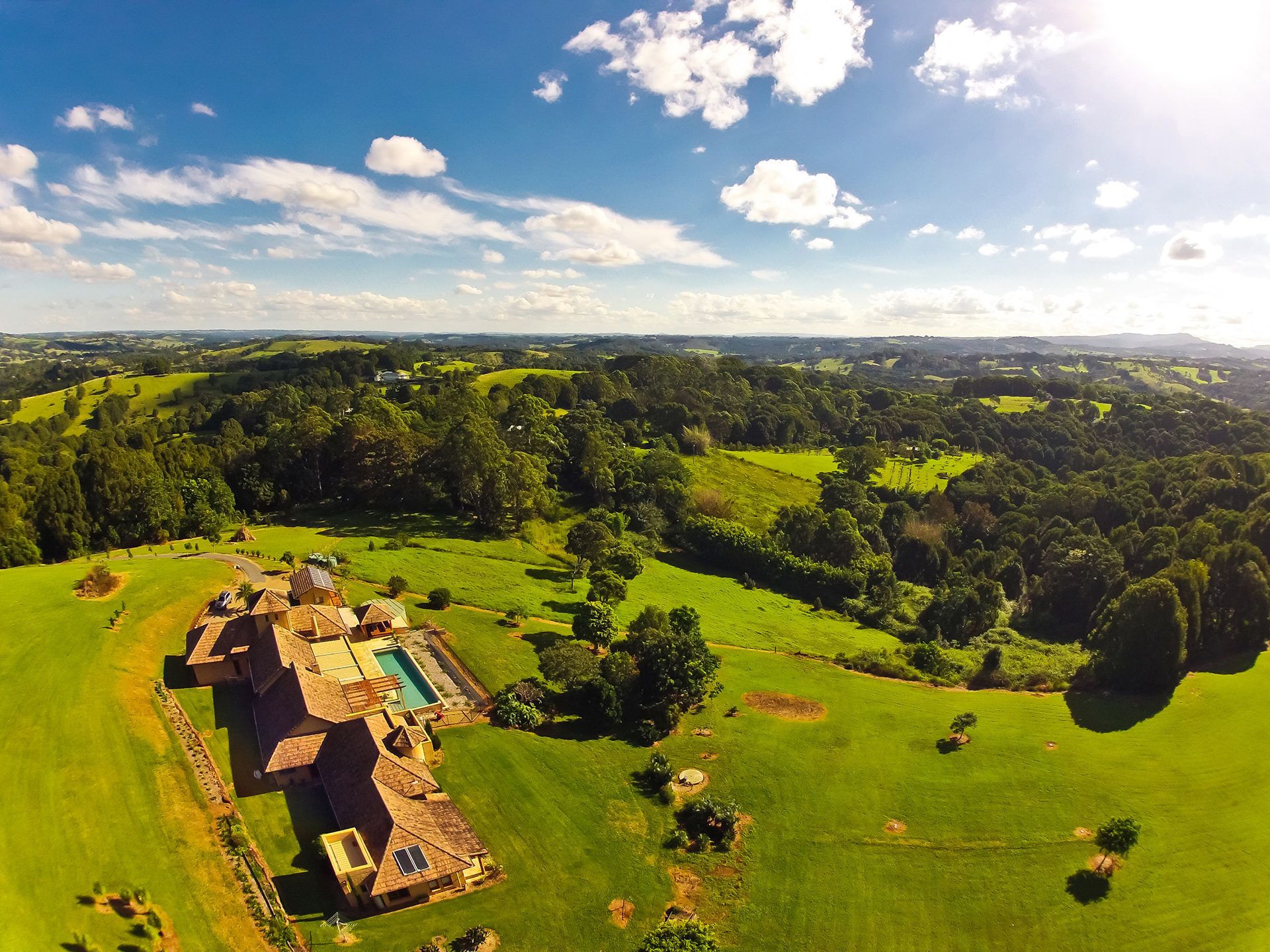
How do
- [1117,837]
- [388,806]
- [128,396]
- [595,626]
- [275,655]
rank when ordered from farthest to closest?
1. [128,396]
2. [595,626]
3. [275,655]
4. [1117,837]
5. [388,806]

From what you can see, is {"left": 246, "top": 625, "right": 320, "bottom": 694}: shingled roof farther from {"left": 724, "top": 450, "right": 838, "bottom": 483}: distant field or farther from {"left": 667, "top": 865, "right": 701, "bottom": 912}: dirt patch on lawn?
{"left": 724, "top": 450, "right": 838, "bottom": 483}: distant field

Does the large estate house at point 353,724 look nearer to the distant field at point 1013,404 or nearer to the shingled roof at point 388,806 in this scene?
the shingled roof at point 388,806

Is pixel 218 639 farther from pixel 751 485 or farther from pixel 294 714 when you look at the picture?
pixel 751 485

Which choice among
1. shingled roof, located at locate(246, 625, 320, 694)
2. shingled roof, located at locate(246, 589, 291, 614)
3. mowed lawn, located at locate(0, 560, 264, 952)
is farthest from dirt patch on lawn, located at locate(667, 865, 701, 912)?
shingled roof, located at locate(246, 589, 291, 614)

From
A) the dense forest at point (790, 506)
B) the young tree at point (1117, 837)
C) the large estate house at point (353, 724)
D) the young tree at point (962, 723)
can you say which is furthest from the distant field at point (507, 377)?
the young tree at point (1117, 837)

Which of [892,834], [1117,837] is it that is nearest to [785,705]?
[892,834]
